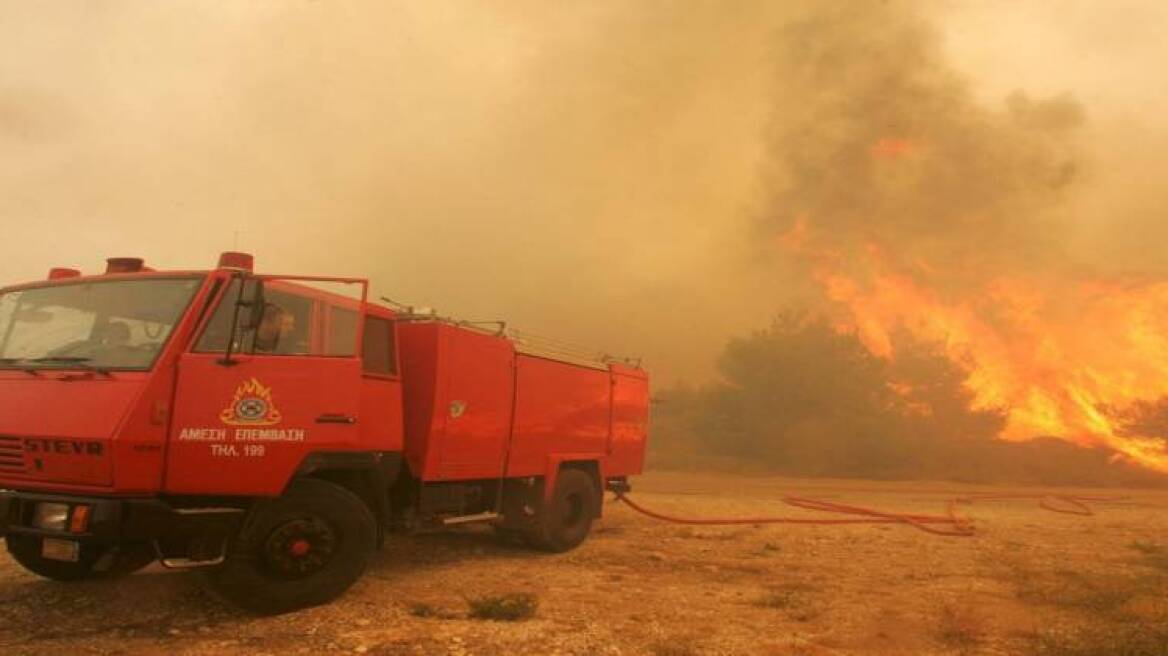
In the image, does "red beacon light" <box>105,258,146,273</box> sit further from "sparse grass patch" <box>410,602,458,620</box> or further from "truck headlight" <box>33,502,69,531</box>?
"sparse grass patch" <box>410,602,458,620</box>

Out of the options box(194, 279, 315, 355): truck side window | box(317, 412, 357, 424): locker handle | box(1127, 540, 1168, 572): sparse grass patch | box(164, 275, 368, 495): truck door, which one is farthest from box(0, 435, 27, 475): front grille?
box(1127, 540, 1168, 572): sparse grass patch

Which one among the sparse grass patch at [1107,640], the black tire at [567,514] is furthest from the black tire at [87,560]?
the sparse grass patch at [1107,640]

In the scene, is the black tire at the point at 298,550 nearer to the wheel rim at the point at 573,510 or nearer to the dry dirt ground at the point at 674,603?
the dry dirt ground at the point at 674,603

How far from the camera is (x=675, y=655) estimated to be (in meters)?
5.86

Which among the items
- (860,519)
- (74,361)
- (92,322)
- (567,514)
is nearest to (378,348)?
(92,322)

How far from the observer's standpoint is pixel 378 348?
24.6 ft

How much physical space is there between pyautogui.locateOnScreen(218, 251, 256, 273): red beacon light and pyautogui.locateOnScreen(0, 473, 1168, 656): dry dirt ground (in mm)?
2874

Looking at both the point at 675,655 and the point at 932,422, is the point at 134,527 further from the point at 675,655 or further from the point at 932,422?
the point at 932,422

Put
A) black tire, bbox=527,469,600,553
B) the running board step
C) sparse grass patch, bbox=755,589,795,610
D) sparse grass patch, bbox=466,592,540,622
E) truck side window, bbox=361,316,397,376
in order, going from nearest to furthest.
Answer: sparse grass patch, bbox=466,592,540,622, truck side window, bbox=361,316,397,376, sparse grass patch, bbox=755,589,795,610, the running board step, black tire, bbox=527,469,600,553

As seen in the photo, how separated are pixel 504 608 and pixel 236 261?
3714mm

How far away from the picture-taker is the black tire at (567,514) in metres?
10.3

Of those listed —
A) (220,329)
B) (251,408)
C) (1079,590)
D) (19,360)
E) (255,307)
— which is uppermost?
(255,307)

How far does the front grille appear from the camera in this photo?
5840 mm

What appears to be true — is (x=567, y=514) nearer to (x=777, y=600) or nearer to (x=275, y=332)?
(x=777, y=600)
